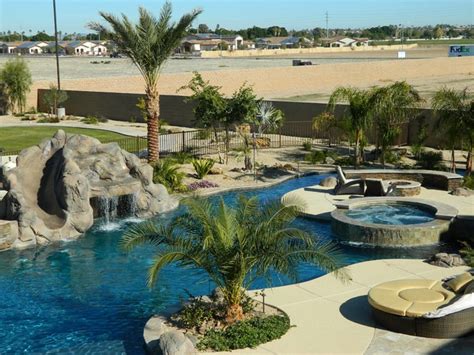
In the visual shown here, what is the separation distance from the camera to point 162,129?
43438mm

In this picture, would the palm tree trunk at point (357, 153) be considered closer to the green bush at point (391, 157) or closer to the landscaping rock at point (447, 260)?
the green bush at point (391, 157)

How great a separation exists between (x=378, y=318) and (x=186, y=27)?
62.4 ft

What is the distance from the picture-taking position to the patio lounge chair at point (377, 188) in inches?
963

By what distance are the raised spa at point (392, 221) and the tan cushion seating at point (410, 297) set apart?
5.22m

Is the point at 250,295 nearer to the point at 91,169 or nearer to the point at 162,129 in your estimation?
the point at 91,169

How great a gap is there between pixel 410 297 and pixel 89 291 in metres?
7.49

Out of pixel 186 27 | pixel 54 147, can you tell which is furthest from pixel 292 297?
pixel 186 27

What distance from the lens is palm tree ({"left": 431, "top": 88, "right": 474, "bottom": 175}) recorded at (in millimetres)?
27344

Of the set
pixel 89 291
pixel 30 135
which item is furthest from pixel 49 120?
pixel 89 291

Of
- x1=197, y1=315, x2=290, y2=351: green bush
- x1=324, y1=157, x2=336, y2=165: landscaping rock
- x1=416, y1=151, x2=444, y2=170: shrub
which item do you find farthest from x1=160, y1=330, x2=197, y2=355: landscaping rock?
x1=324, y1=157, x2=336, y2=165: landscaping rock

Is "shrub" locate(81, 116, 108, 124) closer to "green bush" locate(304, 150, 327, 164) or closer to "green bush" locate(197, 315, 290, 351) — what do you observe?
"green bush" locate(304, 150, 327, 164)

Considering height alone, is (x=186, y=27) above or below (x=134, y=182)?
above

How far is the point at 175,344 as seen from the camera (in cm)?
1187

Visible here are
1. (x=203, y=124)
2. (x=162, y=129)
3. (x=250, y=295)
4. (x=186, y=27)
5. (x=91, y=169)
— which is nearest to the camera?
(x=250, y=295)
